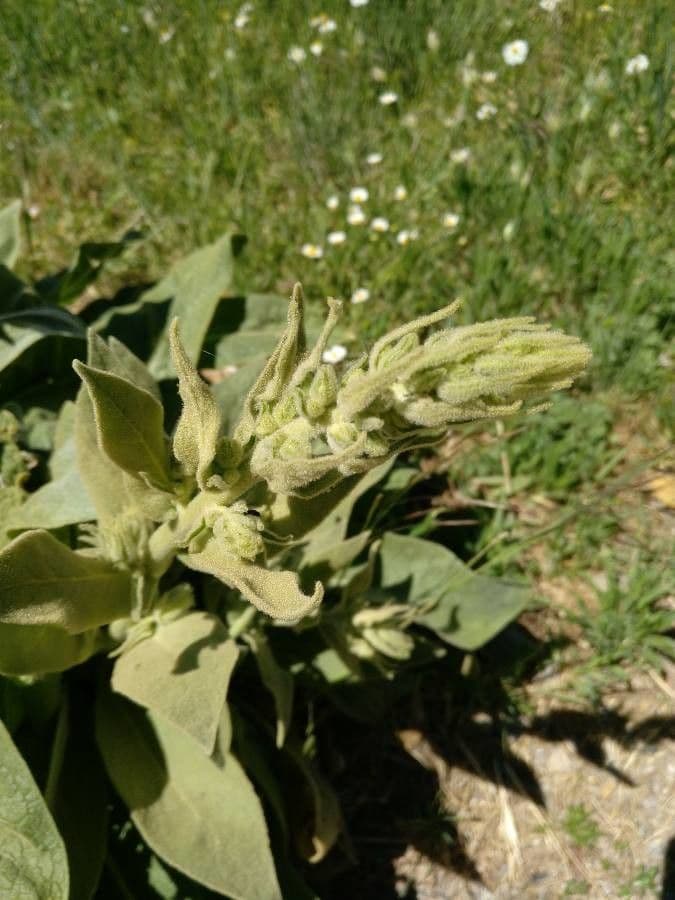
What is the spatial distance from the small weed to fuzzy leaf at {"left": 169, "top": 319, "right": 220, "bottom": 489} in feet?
6.36

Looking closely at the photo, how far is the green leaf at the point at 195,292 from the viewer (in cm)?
279

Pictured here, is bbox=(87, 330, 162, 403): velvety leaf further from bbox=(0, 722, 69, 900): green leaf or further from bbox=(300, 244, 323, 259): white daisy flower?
bbox=(300, 244, 323, 259): white daisy flower

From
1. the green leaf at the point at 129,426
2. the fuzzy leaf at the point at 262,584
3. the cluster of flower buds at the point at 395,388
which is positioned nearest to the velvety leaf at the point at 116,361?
the green leaf at the point at 129,426

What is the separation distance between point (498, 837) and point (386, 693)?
2.01 ft

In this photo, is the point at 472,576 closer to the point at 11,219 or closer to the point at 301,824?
the point at 301,824

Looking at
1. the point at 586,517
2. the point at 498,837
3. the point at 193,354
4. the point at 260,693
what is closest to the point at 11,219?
the point at 193,354

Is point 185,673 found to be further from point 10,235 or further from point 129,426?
point 10,235

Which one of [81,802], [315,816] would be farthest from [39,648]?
[315,816]

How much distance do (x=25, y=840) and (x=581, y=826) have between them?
1795 mm

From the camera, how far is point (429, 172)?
4.21 metres

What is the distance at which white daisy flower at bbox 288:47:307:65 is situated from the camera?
4.63m

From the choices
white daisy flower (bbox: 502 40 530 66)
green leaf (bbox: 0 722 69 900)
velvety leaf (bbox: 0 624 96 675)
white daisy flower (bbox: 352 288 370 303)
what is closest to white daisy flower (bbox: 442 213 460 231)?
white daisy flower (bbox: 352 288 370 303)

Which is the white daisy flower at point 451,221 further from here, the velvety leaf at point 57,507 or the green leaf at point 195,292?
the velvety leaf at point 57,507

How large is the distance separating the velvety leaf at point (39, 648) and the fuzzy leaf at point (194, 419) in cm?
60
